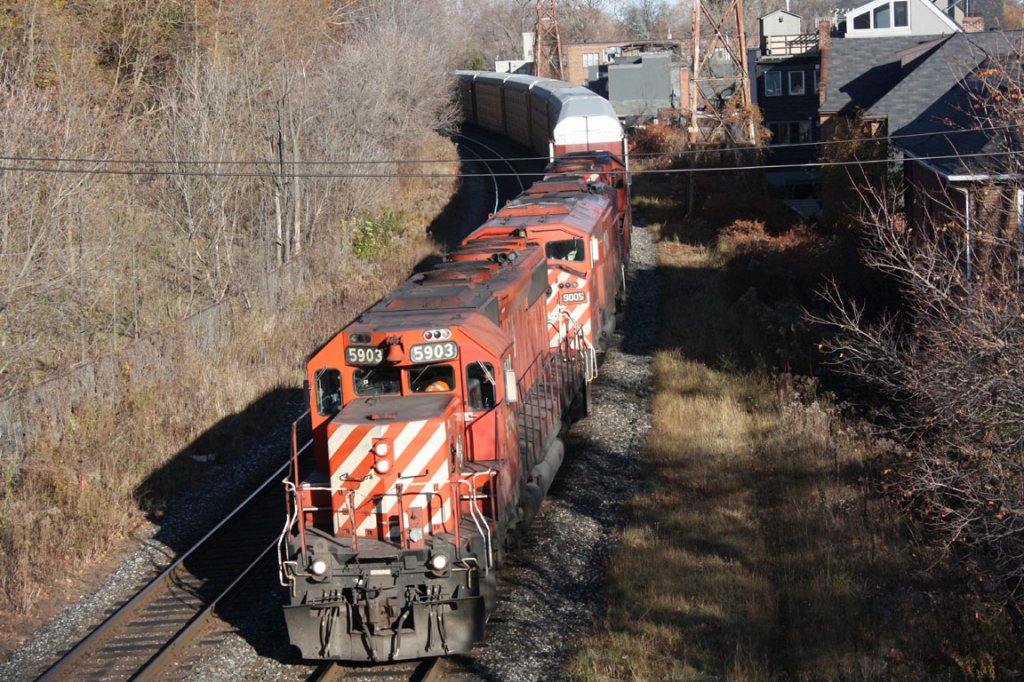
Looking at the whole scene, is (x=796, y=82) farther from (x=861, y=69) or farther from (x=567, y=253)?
(x=567, y=253)

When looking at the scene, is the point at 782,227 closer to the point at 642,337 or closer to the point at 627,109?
the point at 642,337

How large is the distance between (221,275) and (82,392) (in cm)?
880

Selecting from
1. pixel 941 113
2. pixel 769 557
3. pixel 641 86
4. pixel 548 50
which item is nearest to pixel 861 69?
pixel 941 113

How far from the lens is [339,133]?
108ft

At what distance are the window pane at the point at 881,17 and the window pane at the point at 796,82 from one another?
4.00m

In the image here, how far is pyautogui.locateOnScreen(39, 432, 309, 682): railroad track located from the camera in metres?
10.4

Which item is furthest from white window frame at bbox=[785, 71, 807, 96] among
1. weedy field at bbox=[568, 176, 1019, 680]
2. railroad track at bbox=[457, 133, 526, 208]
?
weedy field at bbox=[568, 176, 1019, 680]

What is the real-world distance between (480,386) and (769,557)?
13.3ft

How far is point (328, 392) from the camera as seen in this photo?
10.6 meters

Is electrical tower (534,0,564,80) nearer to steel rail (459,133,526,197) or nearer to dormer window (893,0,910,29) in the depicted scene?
steel rail (459,133,526,197)

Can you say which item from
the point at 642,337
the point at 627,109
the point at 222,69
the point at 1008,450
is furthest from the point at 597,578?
the point at 627,109

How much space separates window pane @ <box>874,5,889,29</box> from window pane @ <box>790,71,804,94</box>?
157 inches

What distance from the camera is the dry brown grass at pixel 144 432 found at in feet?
43.7

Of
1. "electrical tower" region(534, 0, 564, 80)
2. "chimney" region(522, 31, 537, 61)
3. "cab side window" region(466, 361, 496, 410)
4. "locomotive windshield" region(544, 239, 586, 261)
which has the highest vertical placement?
"chimney" region(522, 31, 537, 61)
